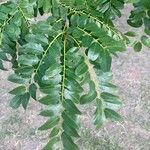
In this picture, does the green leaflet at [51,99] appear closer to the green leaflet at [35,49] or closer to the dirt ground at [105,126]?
the green leaflet at [35,49]

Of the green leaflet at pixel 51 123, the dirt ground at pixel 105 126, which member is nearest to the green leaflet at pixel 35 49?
the green leaflet at pixel 51 123

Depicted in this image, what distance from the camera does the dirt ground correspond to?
7.70 feet

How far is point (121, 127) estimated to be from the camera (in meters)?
2.46

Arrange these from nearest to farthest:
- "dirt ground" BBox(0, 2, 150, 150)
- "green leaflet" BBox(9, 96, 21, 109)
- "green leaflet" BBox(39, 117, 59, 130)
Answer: "green leaflet" BBox(39, 117, 59, 130)
"green leaflet" BBox(9, 96, 21, 109)
"dirt ground" BBox(0, 2, 150, 150)

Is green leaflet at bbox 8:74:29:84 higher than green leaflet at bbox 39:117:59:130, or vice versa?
green leaflet at bbox 8:74:29:84

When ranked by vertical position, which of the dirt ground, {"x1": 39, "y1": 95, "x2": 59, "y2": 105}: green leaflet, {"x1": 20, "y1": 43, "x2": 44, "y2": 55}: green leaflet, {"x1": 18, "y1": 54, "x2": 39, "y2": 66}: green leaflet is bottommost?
the dirt ground

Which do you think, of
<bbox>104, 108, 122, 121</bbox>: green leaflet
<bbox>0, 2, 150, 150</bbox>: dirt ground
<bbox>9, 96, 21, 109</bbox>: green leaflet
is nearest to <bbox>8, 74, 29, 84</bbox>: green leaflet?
<bbox>9, 96, 21, 109</bbox>: green leaflet

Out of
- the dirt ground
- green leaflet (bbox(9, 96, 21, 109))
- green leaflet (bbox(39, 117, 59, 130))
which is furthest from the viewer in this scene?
the dirt ground

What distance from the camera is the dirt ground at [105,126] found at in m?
2.35

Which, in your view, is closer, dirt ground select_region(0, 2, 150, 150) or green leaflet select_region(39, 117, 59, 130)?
green leaflet select_region(39, 117, 59, 130)

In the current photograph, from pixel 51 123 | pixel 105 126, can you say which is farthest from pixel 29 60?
pixel 105 126

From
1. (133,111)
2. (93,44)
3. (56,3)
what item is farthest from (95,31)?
(133,111)

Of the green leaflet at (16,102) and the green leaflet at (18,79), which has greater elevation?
the green leaflet at (18,79)

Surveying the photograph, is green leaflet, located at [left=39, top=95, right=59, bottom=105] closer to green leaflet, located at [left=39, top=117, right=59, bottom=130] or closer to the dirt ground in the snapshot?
green leaflet, located at [left=39, top=117, right=59, bottom=130]
